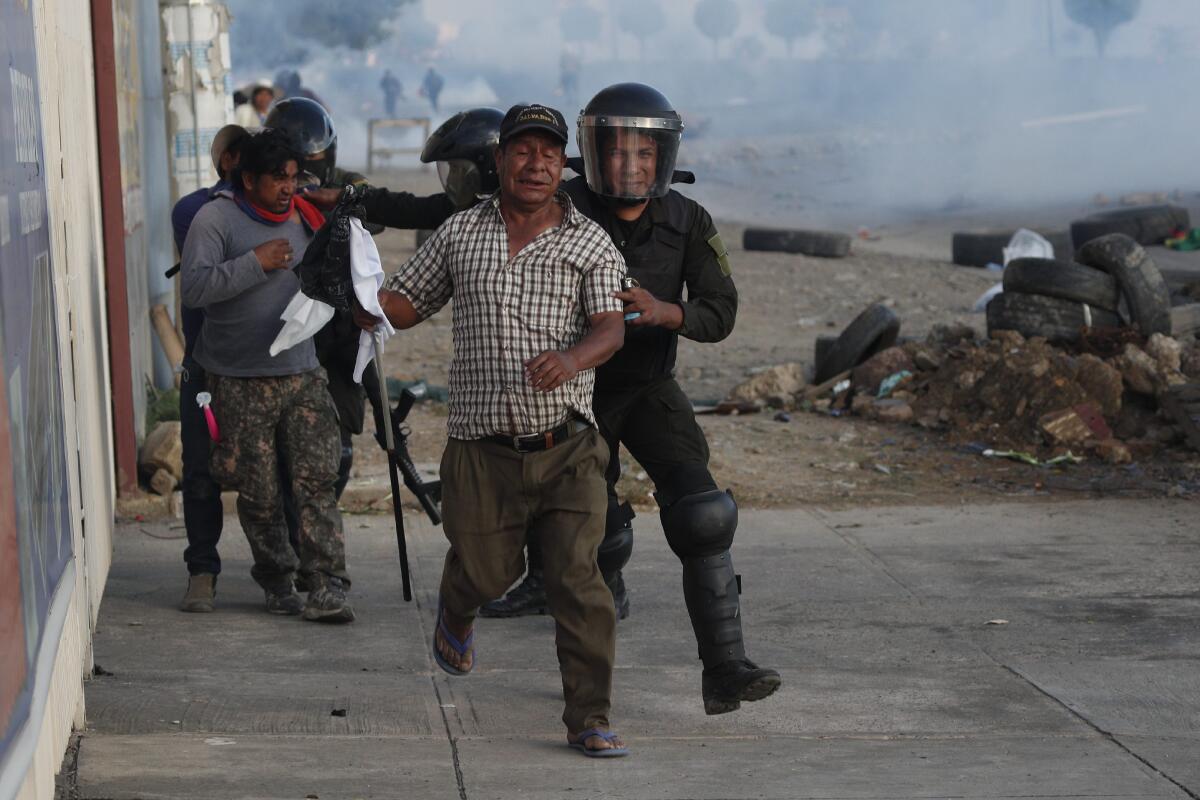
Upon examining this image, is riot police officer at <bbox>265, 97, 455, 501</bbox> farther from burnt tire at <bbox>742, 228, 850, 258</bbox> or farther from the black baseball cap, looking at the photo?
burnt tire at <bbox>742, 228, 850, 258</bbox>

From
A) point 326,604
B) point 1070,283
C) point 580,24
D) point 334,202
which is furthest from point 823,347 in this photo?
point 580,24

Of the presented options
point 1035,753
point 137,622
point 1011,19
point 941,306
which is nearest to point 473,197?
point 137,622

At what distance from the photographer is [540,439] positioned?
14.6 feet

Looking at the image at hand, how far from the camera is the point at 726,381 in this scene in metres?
12.2

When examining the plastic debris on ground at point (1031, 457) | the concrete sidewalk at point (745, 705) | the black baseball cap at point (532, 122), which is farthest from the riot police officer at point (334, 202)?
the plastic debris on ground at point (1031, 457)

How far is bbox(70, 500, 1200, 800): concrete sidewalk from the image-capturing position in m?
4.29

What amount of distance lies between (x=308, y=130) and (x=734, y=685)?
8.89 feet

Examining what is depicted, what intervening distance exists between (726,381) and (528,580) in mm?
6137

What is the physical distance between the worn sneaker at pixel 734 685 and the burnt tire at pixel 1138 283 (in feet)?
22.5

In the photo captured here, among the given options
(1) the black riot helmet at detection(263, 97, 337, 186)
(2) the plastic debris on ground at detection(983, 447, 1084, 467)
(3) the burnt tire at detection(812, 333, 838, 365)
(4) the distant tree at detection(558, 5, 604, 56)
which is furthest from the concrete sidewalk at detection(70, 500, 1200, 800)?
(4) the distant tree at detection(558, 5, 604, 56)

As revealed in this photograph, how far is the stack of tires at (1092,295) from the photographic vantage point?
10.7 meters

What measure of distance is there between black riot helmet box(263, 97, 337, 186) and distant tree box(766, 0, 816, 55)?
5269 centimetres

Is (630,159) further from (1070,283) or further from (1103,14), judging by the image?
(1103,14)

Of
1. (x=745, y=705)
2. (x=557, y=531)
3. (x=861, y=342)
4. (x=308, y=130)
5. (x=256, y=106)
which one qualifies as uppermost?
(x=256, y=106)
